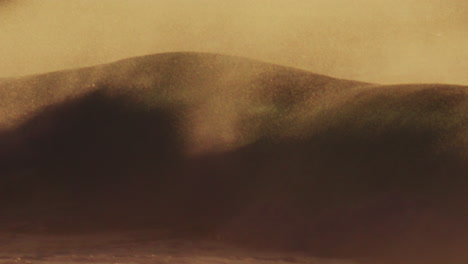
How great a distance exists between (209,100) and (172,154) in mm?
596

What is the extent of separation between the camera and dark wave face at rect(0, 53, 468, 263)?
13.5 ft

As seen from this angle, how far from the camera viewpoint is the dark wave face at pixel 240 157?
4.12m

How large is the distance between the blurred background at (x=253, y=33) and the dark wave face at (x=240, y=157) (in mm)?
2278

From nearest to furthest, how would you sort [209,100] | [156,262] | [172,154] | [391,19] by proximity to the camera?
1. [156,262]
2. [172,154]
3. [209,100]
4. [391,19]

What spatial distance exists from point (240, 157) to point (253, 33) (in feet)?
12.8

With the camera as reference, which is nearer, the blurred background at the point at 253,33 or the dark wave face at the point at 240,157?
the dark wave face at the point at 240,157

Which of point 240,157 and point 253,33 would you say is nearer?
point 240,157

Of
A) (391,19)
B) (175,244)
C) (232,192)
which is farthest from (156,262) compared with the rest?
(391,19)

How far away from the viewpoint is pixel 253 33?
331 inches

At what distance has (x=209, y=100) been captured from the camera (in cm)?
528

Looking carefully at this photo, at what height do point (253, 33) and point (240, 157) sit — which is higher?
point (253, 33)

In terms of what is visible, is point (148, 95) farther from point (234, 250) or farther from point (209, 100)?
point (234, 250)

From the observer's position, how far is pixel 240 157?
478 cm

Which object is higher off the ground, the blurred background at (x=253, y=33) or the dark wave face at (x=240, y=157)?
the blurred background at (x=253, y=33)
